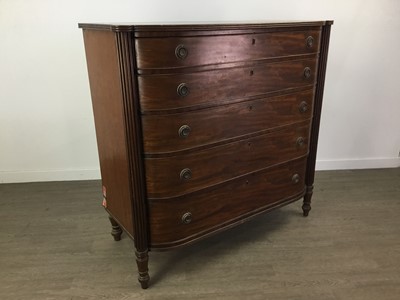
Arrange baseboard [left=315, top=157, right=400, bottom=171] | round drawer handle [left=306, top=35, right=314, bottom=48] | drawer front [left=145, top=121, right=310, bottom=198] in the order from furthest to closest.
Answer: baseboard [left=315, top=157, right=400, bottom=171] → round drawer handle [left=306, top=35, right=314, bottom=48] → drawer front [left=145, top=121, right=310, bottom=198]

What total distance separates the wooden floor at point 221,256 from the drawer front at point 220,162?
479mm

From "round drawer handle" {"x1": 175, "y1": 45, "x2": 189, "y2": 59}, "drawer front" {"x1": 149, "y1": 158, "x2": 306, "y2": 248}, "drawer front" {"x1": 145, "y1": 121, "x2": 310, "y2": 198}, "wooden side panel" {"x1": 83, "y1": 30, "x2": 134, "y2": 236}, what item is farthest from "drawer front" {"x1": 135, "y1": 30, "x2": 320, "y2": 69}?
"drawer front" {"x1": 149, "y1": 158, "x2": 306, "y2": 248}

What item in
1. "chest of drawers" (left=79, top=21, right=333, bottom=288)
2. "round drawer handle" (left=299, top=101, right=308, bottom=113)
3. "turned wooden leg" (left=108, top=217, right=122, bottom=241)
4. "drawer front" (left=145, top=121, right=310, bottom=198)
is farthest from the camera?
"turned wooden leg" (left=108, top=217, right=122, bottom=241)

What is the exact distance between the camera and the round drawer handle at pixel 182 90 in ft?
4.32

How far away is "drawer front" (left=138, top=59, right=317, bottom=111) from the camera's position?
4.23 feet

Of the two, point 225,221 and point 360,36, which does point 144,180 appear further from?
point 360,36

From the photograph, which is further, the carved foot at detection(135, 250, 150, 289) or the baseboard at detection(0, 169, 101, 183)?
the baseboard at detection(0, 169, 101, 183)

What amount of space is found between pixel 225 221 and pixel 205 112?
591 mm

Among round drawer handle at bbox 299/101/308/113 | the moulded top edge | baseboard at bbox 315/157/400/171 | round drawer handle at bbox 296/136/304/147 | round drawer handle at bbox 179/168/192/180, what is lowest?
baseboard at bbox 315/157/400/171

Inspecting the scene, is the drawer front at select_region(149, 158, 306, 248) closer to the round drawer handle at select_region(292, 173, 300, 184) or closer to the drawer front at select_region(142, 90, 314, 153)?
the round drawer handle at select_region(292, 173, 300, 184)

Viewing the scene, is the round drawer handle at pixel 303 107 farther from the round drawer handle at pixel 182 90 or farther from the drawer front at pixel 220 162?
the round drawer handle at pixel 182 90

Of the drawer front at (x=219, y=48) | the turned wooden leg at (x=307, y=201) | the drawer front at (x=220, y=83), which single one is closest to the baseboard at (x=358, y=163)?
the turned wooden leg at (x=307, y=201)

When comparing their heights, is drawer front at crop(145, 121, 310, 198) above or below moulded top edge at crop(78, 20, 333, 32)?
below

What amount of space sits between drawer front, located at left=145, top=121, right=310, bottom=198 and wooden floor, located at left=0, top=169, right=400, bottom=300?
1.57ft
